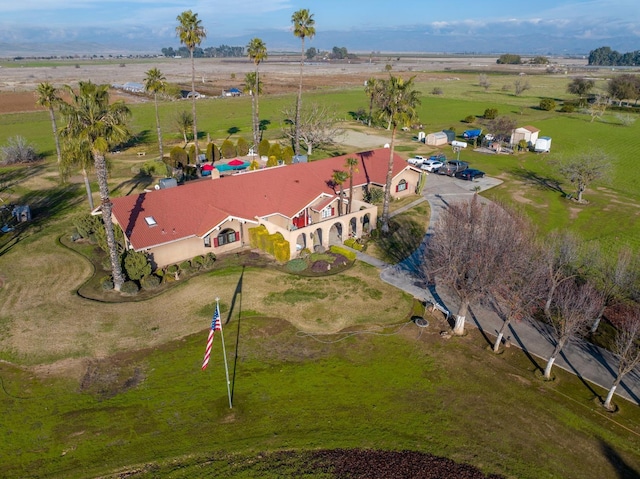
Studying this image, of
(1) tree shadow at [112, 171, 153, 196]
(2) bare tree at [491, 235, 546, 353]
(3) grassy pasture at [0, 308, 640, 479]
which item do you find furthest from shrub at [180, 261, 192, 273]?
(1) tree shadow at [112, 171, 153, 196]

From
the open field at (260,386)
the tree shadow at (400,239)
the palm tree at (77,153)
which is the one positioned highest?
the palm tree at (77,153)

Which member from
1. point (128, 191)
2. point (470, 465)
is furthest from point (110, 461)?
point (128, 191)

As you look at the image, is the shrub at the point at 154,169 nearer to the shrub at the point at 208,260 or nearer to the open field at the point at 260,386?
the open field at the point at 260,386

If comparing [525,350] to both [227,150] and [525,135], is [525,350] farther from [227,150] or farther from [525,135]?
[525,135]

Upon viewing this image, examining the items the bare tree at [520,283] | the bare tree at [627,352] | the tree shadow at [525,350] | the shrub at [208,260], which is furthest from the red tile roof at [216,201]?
the bare tree at [627,352]

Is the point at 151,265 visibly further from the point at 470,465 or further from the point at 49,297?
the point at 470,465

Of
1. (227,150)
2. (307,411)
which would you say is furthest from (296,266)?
(227,150)
